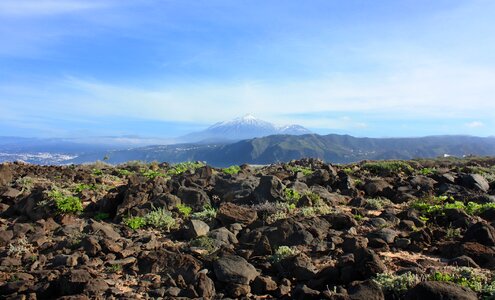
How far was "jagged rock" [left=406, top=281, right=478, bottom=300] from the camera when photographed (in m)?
6.29

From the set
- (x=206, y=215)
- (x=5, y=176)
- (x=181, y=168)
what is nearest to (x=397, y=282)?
(x=206, y=215)

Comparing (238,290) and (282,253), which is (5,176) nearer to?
(282,253)

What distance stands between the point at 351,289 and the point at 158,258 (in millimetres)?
4064

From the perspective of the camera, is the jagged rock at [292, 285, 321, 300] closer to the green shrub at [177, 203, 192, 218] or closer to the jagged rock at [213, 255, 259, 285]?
the jagged rock at [213, 255, 259, 285]

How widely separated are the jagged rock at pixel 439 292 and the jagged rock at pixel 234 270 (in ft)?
9.31

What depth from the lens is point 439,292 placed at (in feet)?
20.8


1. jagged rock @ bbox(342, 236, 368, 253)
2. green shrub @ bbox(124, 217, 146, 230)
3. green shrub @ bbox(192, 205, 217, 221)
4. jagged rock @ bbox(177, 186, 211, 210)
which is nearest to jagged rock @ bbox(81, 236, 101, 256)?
green shrub @ bbox(124, 217, 146, 230)

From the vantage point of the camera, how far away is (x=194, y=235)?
37.1 feet

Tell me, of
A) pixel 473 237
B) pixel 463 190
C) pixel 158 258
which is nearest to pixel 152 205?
pixel 158 258

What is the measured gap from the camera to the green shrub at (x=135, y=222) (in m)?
12.7

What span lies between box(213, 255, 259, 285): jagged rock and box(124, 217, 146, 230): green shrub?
16.0ft

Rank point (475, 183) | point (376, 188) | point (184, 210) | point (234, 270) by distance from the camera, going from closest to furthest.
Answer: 1. point (234, 270)
2. point (184, 210)
3. point (376, 188)
4. point (475, 183)

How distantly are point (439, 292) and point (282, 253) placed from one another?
3.60 meters

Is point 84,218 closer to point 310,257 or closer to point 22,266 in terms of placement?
point 22,266
